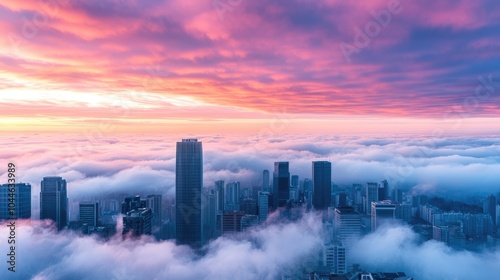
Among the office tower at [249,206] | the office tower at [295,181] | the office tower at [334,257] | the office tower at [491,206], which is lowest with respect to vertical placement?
the office tower at [334,257]

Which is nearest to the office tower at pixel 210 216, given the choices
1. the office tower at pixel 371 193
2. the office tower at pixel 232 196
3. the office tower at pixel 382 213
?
the office tower at pixel 232 196

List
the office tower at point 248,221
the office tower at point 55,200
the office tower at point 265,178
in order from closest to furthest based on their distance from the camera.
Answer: the office tower at point 55,200 → the office tower at point 248,221 → the office tower at point 265,178

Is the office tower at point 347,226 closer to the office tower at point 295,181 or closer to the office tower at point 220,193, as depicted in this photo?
the office tower at point 220,193

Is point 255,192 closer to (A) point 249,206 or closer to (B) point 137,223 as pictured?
(A) point 249,206

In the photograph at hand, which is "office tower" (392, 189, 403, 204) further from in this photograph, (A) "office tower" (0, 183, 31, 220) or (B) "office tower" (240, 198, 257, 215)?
(A) "office tower" (0, 183, 31, 220)

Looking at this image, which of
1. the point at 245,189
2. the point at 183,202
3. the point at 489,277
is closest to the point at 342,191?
the point at 245,189

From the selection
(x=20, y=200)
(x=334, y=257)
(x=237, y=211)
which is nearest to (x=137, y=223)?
(x=20, y=200)

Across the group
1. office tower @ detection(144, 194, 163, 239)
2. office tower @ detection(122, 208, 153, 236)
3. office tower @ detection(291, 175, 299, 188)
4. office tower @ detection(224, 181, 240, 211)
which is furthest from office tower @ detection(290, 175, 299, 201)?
office tower @ detection(122, 208, 153, 236)
